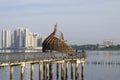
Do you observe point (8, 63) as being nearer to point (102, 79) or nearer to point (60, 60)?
point (60, 60)

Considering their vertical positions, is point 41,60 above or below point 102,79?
above

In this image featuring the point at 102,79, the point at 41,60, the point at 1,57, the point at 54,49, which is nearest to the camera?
the point at 1,57

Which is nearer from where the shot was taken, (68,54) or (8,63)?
(8,63)

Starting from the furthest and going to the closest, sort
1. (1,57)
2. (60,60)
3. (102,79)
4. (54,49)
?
(102,79) < (54,49) < (60,60) < (1,57)

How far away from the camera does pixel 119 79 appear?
90.4m

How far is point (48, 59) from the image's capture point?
63844mm

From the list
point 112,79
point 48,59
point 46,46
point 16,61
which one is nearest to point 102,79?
point 112,79

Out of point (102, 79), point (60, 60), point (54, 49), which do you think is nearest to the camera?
point (60, 60)

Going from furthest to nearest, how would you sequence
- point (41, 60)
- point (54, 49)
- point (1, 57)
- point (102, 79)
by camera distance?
1. point (102, 79)
2. point (54, 49)
3. point (41, 60)
4. point (1, 57)

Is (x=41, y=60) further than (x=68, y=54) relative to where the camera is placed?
No

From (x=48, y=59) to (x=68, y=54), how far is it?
11.0 meters

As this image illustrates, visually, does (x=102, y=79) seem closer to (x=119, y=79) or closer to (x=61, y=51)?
(x=119, y=79)

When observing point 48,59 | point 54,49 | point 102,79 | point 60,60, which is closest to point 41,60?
point 48,59

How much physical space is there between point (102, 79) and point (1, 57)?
43594 millimetres
